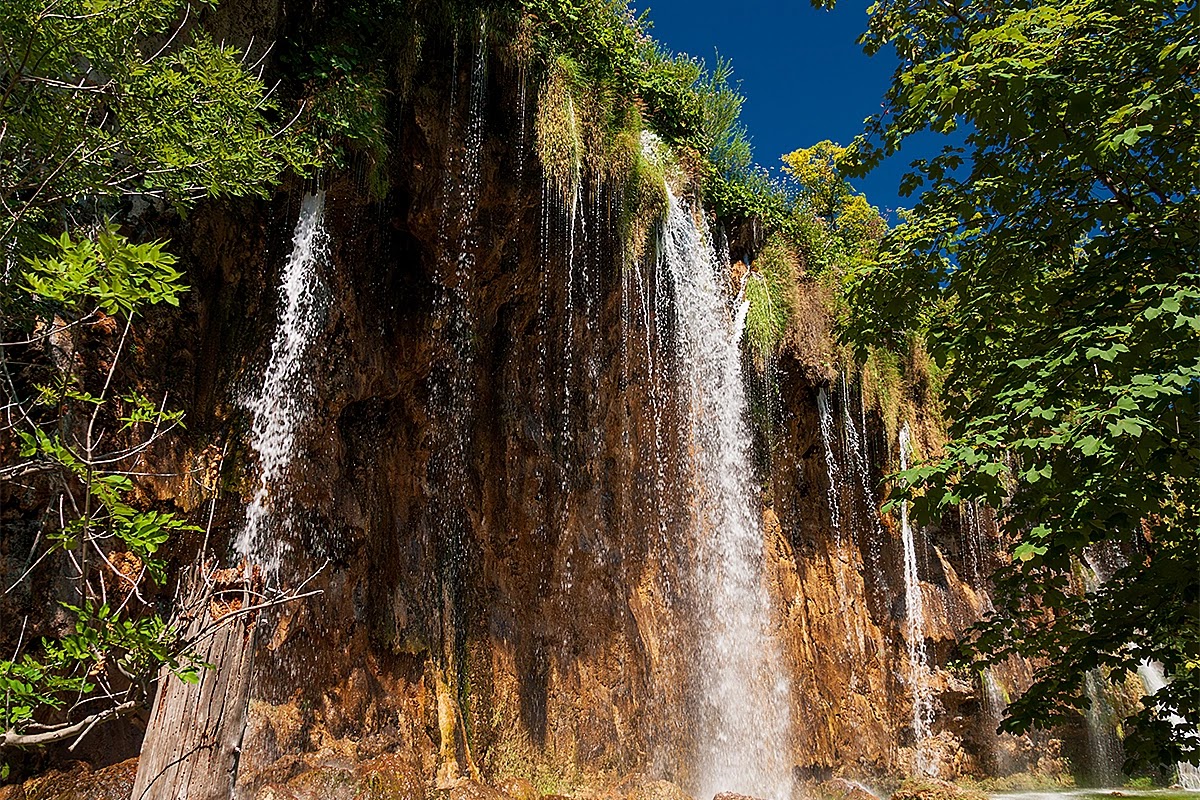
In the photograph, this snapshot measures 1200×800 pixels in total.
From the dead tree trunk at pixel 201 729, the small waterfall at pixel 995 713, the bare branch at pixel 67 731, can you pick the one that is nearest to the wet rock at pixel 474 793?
the dead tree trunk at pixel 201 729

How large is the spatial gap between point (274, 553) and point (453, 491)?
2.39m

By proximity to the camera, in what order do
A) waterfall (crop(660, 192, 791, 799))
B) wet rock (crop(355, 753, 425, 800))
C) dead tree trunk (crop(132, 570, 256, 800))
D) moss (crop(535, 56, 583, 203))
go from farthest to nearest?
waterfall (crop(660, 192, 791, 799)) → moss (crop(535, 56, 583, 203)) → wet rock (crop(355, 753, 425, 800)) → dead tree trunk (crop(132, 570, 256, 800))

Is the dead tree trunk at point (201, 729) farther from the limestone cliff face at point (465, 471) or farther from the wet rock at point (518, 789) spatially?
the wet rock at point (518, 789)

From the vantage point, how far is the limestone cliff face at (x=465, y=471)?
7.38 metres

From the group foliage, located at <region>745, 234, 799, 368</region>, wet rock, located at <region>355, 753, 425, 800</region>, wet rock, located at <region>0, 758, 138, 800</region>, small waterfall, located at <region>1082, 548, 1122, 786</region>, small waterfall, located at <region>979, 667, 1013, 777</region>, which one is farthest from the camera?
small waterfall, located at <region>1082, 548, 1122, 786</region>

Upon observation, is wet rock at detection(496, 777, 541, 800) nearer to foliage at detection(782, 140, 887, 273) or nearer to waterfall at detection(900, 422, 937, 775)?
waterfall at detection(900, 422, 937, 775)

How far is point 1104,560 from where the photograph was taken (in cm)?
1716

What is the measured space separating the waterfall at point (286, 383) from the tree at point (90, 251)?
1.69 metres

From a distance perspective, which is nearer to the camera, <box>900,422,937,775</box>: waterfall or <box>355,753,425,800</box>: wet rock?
<box>355,753,425,800</box>: wet rock

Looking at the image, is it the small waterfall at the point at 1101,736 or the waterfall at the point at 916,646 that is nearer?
the waterfall at the point at 916,646

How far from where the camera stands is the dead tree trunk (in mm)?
2945

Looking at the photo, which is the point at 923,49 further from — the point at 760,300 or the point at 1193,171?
the point at 760,300

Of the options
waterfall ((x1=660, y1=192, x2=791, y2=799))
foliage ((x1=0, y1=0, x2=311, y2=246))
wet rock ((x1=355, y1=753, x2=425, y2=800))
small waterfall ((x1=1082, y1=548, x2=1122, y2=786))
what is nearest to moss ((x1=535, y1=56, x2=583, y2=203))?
waterfall ((x1=660, y1=192, x2=791, y2=799))

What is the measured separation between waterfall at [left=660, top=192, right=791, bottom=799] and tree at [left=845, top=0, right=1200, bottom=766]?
5694 mm
